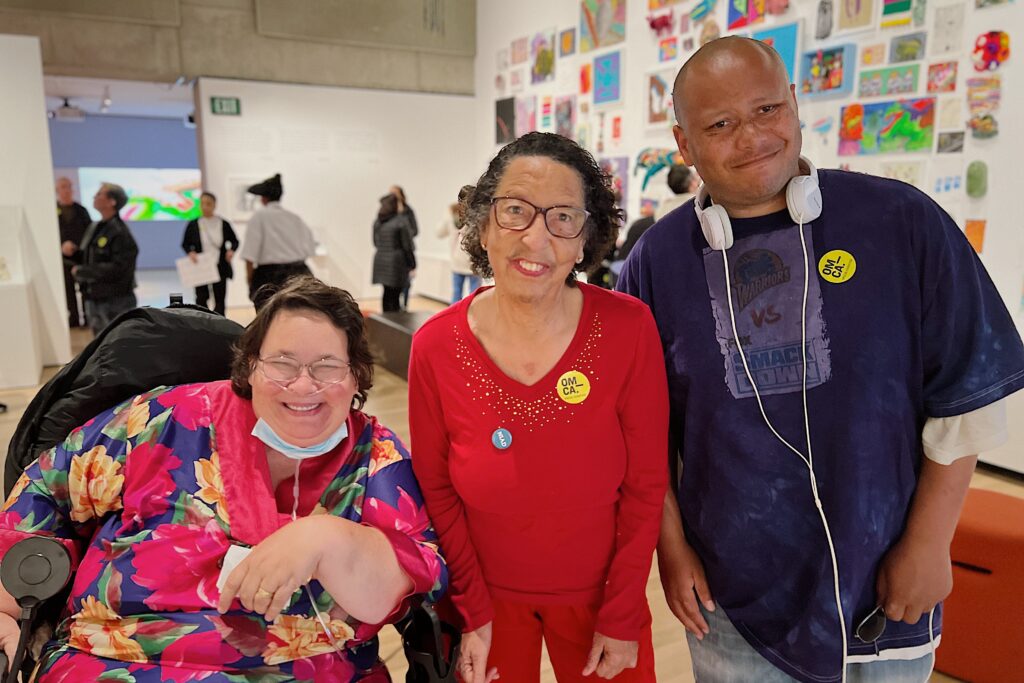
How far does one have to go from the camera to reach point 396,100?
411 inches

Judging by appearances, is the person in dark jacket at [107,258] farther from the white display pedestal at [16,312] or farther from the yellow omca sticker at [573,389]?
the yellow omca sticker at [573,389]

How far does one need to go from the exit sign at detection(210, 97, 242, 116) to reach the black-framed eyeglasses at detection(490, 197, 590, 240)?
Answer: 9174mm

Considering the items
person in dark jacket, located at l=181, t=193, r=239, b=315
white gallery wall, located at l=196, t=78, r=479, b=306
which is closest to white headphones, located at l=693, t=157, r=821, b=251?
person in dark jacket, located at l=181, t=193, r=239, b=315

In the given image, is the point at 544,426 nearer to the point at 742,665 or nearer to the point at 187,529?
the point at 742,665

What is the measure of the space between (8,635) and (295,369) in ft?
2.27

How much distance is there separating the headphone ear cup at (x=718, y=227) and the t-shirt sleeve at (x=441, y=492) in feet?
1.84

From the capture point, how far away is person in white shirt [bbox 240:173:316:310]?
20.4 feet

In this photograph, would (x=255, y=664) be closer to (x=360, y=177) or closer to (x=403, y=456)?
(x=403, y=456)

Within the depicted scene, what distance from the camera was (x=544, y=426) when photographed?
137 centimetres

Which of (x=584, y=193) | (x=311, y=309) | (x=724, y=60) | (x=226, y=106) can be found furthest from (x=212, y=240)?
(x=724, y=60)

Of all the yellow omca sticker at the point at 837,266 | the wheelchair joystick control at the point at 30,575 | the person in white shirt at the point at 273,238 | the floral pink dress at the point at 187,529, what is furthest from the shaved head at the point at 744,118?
the person in white shirt at the point at 273,238

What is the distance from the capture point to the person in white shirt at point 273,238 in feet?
20.4

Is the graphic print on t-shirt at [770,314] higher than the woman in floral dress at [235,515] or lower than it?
higher

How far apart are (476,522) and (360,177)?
31.3 ft
